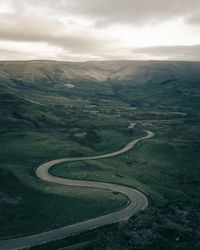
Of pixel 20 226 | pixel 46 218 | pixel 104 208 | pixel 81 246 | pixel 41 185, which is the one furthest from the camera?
pixel 41 185

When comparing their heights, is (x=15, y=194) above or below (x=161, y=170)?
above

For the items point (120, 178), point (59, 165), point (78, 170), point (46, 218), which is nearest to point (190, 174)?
point (120, 178)

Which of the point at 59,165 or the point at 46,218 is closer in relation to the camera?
the point at 46,218

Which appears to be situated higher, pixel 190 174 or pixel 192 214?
pixel 192 214

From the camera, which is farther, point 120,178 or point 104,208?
point 120,178

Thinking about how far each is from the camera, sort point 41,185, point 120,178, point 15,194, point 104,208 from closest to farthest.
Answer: point 104,208 → point 15,194 → point 41,185 → point 120,178

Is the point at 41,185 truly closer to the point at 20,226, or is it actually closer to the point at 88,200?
the point at 88,200

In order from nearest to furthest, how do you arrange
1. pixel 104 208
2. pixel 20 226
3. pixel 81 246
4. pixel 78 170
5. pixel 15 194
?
1. pixel 81 246
2. pixel 20 226
3. pixel 104 208
4. pixel 15 194
5. pixel 78 170

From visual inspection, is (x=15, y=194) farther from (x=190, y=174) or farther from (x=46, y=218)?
(x=190, y=174)

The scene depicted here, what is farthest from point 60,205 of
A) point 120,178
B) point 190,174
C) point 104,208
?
point 190,174
